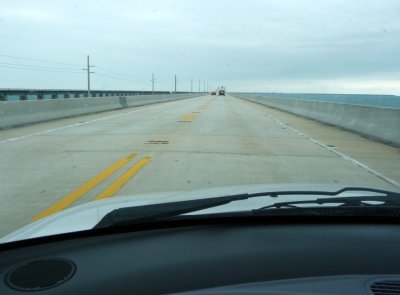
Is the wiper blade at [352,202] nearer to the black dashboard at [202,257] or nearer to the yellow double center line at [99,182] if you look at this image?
the black dashboard at [202,257]

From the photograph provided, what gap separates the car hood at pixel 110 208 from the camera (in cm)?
319

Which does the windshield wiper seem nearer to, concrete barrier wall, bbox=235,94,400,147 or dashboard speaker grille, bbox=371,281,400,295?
dashboard speaker grille, bbox=371,281,400,295

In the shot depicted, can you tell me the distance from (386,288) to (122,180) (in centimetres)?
674

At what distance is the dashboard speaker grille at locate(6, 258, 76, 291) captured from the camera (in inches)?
97.9

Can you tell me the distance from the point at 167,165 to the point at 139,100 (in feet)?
128

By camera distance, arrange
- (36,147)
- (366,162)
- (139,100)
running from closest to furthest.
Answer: (366,162)
(36,147)
(139,100)

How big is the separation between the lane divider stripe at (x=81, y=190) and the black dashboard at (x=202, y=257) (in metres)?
3.40

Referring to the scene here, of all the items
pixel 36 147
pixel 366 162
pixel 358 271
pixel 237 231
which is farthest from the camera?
pixel 36 147

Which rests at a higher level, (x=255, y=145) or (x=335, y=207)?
(x=335, y=207)

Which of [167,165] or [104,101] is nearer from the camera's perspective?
[167,165]

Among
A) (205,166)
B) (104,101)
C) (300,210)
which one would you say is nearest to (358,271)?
(300,210)

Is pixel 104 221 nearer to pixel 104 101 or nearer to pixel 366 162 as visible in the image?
pixel 366 162

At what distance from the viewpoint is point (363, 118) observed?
18.8 metres

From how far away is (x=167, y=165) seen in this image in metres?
10.4
